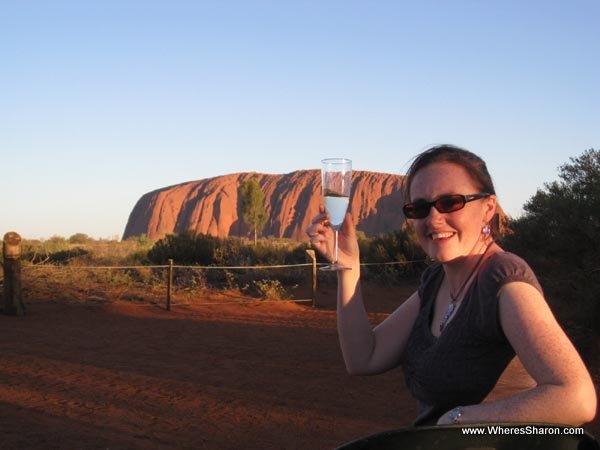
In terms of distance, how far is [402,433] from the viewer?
3.84 ft

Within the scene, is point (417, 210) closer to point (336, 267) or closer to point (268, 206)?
point (336, 267)

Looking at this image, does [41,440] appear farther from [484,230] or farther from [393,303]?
[393,303]

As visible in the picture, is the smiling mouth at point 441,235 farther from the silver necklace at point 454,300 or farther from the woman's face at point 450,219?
the silver necklace at point 454,300

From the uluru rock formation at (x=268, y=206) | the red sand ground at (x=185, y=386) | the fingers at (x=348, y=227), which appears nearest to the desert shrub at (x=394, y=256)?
the red sand ground at (x=185, y=386)

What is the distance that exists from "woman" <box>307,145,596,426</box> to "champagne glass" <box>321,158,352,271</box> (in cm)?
10

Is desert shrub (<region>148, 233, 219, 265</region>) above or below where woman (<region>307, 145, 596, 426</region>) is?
below

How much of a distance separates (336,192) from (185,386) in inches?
220

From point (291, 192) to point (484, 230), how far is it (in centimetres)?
8454

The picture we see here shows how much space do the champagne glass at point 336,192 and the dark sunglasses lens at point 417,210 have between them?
371 mm

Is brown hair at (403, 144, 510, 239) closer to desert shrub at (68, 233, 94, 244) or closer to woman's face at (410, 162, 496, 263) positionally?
woman's face at (410, 162, 496, 263)

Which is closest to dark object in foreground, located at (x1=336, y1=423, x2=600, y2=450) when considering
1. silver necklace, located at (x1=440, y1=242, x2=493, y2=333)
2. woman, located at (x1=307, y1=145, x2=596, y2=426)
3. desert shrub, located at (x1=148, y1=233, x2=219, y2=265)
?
woman, located at (x1=307, y1=145, x2=596, y2=426)

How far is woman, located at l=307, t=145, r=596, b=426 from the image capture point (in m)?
1.47

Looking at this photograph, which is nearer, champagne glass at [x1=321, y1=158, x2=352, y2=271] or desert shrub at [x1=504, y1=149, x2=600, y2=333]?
champagne glass at [x1=321, y1=158, x2=352, y2=271]

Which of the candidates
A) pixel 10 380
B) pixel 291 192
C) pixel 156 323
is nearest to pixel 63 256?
pixel 156 323
